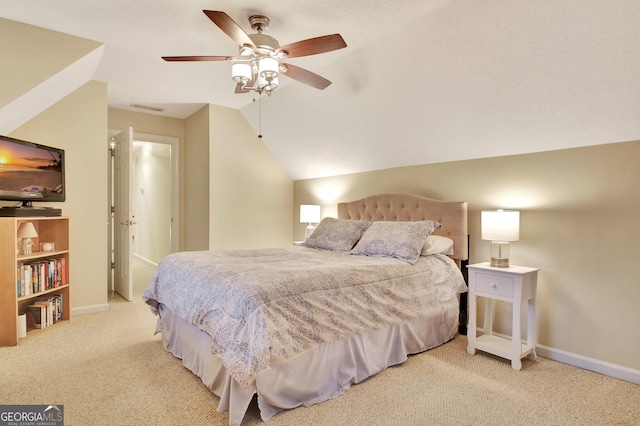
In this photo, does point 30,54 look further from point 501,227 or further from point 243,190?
point 501,227

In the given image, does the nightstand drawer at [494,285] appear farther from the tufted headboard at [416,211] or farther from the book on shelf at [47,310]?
the book on shelf at [47,310]

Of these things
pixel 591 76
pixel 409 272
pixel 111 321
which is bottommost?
pixel 111 321

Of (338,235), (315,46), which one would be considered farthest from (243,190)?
(315,46)

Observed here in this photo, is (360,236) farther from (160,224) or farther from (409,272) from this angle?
(160,224)

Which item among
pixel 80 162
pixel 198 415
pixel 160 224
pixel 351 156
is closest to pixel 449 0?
pixel 351 156

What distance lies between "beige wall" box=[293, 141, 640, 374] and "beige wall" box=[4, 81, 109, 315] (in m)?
3.89

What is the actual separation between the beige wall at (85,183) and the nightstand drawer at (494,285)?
12.5 feet

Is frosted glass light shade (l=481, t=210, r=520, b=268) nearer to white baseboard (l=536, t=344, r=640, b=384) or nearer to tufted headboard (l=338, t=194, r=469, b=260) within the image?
tufted headboard (l=338, t=194, r=469, b=260)

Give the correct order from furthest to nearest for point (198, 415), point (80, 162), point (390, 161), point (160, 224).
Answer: point (160, 224), point (390, 161), point (80, 162), point (198, 415)

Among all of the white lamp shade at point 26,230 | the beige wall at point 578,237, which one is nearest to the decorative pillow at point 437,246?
the beige wall at point 578,237

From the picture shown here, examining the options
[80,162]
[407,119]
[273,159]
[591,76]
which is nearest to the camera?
[591,76]

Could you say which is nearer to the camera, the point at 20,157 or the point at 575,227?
the point at 575,227

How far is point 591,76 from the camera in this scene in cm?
221

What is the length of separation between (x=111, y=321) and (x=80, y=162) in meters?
1.69
